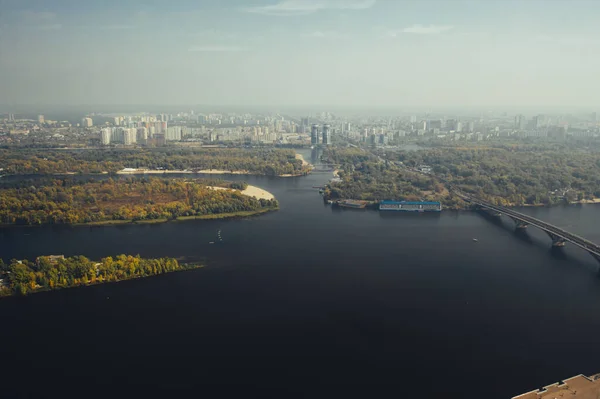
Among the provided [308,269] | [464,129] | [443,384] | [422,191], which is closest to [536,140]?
[464,129]

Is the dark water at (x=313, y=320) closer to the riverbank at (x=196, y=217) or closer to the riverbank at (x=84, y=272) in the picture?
the riverbank at (x=84, y=272)

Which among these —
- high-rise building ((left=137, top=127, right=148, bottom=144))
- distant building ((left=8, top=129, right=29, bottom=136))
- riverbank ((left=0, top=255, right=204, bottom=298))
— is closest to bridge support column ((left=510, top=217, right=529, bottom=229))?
riverbank ((left=0, top=255, right=204, bottom=298))

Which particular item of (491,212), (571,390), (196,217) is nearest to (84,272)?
Answer: (196,217)

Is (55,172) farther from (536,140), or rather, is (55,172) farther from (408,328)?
(536,140)

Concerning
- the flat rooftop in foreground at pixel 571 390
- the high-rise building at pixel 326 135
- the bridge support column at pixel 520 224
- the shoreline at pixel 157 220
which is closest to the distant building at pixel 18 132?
the high-rise building at pixel 326 135

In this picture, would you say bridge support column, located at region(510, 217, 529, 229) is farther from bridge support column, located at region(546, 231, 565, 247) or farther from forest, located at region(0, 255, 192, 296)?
forest, located at region(0, 255, 192, 296)

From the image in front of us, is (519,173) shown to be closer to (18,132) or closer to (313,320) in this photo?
(313,320)
